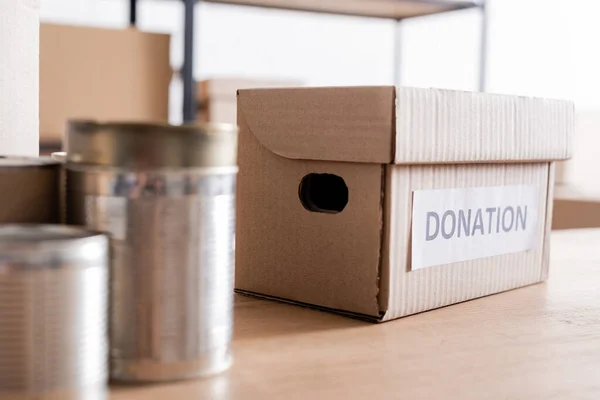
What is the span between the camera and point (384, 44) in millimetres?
2686

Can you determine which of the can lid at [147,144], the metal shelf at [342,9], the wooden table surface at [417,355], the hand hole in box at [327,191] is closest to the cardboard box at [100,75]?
the metal shelf at [342,9]

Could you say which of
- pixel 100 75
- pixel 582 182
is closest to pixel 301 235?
pixel 100 75

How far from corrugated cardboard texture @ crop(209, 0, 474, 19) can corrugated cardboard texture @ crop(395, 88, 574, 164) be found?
155 cm

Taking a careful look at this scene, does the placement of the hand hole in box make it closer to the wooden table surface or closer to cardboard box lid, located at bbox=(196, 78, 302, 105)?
the wooden table surface

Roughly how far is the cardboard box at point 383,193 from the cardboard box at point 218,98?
1345 millimetres

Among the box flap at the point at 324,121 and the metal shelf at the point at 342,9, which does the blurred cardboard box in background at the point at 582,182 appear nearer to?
the metal shelf at the point at 342,9

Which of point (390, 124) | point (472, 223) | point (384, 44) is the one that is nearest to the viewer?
point (390, 124)

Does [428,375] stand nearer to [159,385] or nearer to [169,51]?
[159,385]

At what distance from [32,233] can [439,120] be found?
37 cm

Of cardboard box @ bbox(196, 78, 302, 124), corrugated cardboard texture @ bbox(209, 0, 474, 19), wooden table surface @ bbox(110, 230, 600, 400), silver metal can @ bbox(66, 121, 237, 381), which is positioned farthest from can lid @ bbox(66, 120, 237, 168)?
corrugated cardboard texture @ bbox(209, 0, 474, 19)

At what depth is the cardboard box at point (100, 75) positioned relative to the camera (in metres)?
1.83

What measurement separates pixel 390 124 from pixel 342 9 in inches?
75.0

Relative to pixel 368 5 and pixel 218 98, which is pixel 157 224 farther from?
pixel 368 5

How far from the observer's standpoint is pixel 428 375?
0.48 m
